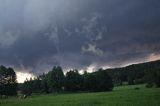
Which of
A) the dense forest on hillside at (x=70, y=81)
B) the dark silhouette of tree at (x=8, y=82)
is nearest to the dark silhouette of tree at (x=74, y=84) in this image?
the dense forest on hillside at (x=70, y=81)

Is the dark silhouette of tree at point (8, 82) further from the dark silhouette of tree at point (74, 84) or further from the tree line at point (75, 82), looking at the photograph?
the dark silhouette of tree at point (74, 84)

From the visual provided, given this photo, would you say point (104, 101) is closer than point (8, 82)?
Yes

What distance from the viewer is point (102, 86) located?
15700 cm

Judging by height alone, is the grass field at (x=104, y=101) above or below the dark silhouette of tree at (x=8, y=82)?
below

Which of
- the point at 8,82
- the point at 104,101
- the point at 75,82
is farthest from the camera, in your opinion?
the point at 75,82

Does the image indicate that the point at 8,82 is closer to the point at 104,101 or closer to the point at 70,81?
the point at 70,81

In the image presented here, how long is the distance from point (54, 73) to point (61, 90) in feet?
45.5

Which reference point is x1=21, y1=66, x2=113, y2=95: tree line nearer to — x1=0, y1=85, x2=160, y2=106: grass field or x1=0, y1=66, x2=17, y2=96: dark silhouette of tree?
x1=0, y1=66, x2=17, y2=96: dark silhouette of tree

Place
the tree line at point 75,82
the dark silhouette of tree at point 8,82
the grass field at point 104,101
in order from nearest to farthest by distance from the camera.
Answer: the grass field at point 104,101, the dark silhouette of tree at point 8,82, the tree line at point 75,82

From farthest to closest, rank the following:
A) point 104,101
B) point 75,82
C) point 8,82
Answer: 1. point 75,82
2. point 8,82
3. point 104,101

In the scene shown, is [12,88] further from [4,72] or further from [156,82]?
[156,82]

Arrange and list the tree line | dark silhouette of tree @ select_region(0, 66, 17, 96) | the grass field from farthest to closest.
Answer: the tree line < dark silhouette of tree @ select_region(0, 66, 17, 96) < the grass field

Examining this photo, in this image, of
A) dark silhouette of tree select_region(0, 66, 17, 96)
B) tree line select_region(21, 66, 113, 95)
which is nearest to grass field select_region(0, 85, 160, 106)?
dark silhouette of tree select_region(0, 66, 17, 96)

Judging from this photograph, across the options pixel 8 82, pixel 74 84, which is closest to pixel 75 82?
pixel 74 84
